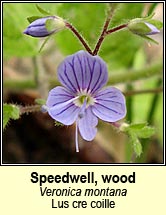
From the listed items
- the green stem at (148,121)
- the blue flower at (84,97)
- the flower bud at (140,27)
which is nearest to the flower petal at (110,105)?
the blue flower at (84,97)

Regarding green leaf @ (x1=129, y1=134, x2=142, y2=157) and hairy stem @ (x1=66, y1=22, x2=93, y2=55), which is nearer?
hairy stem @ (x1=66, y1=22, x2=93, y2=55)

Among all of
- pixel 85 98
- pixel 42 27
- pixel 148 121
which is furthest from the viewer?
pixel 148 121

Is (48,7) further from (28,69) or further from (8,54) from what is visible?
(28,69)

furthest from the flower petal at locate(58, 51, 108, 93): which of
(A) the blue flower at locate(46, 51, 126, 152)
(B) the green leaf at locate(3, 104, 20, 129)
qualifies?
(B) the green leaf at locate(3, 104, 20, 129)

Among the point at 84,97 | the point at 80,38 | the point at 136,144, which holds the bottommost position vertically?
the point at 136,144

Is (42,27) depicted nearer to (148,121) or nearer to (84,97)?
(84,97)

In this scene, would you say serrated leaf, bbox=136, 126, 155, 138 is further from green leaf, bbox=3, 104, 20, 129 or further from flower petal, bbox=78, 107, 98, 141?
green leaf, bbox=3, 104, 20, 129

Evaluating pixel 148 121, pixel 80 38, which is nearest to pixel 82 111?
pixel 80 38

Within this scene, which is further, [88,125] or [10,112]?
[10,112]

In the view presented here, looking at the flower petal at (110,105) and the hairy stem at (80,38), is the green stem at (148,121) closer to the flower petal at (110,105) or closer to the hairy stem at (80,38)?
the flower petal at (110,105)
